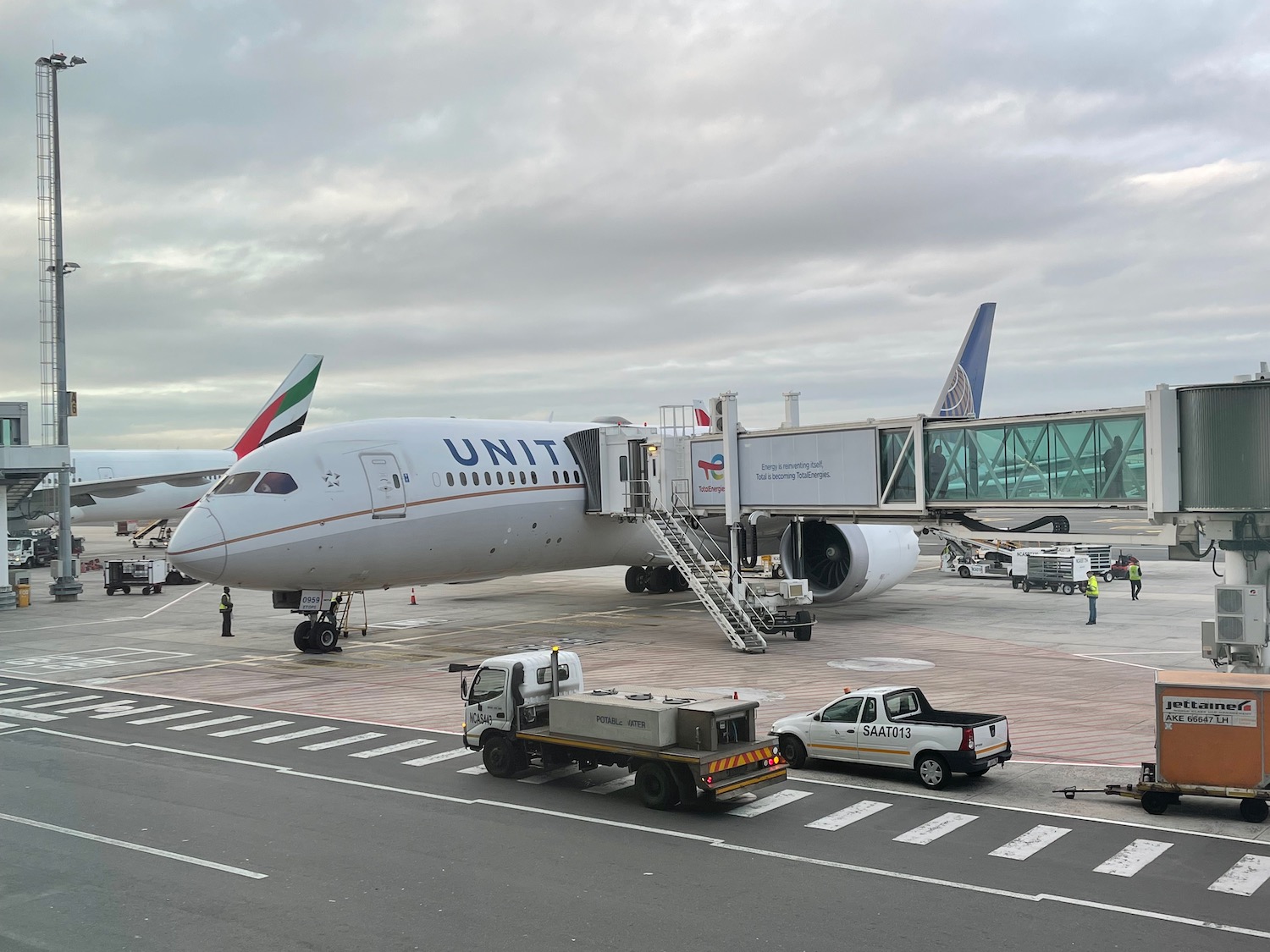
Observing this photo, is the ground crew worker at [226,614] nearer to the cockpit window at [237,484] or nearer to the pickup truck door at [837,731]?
the cockpit window at [237,484]

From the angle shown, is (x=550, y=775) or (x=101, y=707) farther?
(x=101, y=707)

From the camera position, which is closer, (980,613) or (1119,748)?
(1119,748)

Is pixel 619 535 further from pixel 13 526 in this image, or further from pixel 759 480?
pixel 13 526

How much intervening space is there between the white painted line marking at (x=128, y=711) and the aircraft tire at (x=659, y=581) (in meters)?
22.2

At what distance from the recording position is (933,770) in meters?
15.7

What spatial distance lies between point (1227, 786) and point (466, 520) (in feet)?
64.9

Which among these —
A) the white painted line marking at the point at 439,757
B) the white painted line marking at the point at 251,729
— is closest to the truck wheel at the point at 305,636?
the white painted line marking at the point at 251,729

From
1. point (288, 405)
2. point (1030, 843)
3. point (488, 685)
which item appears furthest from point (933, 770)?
point (288, 405)

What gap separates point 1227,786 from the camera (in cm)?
1394

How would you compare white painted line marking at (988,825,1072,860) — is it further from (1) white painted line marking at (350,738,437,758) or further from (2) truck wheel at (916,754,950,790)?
(1) white painted line marking at (350,738,437,758)

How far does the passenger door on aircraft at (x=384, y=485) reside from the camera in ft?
91.1

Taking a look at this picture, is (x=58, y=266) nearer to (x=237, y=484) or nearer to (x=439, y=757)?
(x=237, y=484)

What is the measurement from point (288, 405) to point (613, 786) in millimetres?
51081

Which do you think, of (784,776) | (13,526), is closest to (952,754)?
(784,776)
